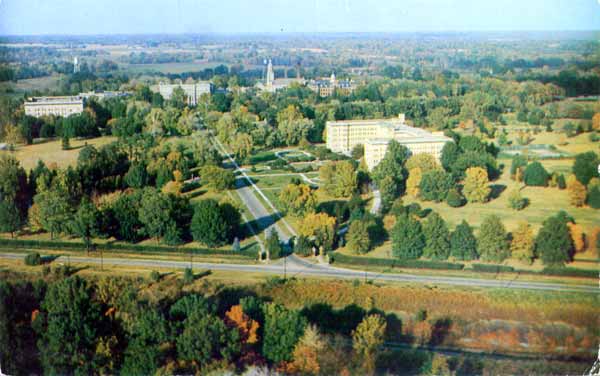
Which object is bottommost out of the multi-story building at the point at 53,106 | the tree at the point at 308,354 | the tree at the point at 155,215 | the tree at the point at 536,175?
the tree at the point at 308,354

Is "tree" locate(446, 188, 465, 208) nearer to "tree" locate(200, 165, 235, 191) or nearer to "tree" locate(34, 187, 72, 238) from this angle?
"tree" locate(200, 165, 235, 191)

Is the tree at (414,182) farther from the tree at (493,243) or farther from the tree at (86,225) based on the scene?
the tree at (86,225)

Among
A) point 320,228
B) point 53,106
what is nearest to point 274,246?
point 320,228

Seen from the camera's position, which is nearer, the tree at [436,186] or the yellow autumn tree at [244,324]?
the yellow autumn tree at [244,324]

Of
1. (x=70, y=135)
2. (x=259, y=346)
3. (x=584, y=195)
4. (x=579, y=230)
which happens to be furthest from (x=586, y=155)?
(x=70, y=135)

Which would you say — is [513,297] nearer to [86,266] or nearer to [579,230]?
[579,230]

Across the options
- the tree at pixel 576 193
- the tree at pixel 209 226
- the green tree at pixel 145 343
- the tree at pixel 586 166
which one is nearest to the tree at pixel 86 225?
the tree at pixel 209 226
